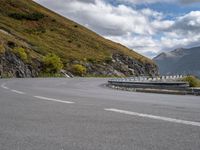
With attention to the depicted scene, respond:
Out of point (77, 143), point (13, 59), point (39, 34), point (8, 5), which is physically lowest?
point (77, 143)

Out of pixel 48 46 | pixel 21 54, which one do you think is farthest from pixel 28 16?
pixel 21 54

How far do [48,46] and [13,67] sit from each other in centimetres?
2965

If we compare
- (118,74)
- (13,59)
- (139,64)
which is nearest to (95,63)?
(118,74)

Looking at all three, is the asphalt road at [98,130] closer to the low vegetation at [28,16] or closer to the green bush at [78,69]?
the green bush at [78,69]

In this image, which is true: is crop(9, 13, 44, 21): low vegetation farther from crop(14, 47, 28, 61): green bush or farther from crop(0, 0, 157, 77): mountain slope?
crop(14, 47, 28, 61): green bush

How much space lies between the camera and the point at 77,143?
5.13 m

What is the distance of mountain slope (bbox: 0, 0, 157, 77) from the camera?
64.8m

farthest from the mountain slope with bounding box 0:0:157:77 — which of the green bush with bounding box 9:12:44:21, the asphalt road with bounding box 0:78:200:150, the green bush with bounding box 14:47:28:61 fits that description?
the asphalt road with bounding box 0:78:200:150

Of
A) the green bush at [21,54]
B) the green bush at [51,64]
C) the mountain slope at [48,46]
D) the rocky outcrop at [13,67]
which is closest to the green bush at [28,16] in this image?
the mountain slope at [48,46]

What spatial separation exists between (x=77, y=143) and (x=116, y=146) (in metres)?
0.58

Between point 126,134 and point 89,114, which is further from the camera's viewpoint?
point 89,114

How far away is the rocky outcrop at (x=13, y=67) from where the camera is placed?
195 feet

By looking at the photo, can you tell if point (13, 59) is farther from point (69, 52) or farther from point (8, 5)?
point (8, 5)

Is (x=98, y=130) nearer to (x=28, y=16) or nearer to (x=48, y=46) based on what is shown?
(x=48, y=46)
